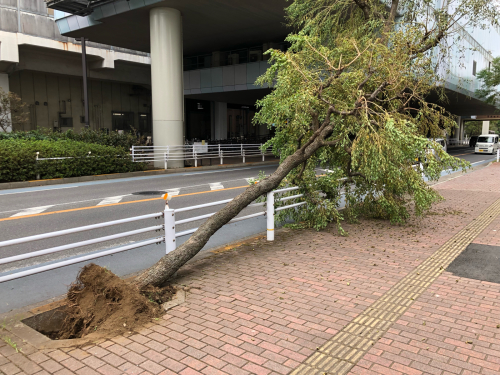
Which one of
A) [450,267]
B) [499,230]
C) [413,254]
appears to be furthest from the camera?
[499,230]

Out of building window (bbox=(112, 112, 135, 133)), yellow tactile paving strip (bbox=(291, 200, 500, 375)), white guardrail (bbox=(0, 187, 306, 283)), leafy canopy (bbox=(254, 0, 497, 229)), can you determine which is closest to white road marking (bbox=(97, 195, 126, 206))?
white guardrail (bbox=(0, 187, 306, 283))

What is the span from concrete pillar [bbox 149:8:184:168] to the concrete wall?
548 inches

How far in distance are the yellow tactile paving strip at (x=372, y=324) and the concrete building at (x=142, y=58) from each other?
1330 centimetres

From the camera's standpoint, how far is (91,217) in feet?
30.2

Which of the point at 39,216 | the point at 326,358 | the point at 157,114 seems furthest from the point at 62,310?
the point at 157,114

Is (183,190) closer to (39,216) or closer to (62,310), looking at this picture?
(39,216)

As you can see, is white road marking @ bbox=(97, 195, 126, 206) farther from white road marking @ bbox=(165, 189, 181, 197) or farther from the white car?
the white car

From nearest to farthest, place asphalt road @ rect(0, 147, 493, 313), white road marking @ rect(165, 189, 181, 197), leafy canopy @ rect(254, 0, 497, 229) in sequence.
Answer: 1. asphalt road @ rect(0, 147, 493, 313)
2. leafy canopy @ rect(254, 0, 497, 229)
3. white road marking @ rect(165, 189, 181, 197)

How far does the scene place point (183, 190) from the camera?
Answer: 13664 millimetres

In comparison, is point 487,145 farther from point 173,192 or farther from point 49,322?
point 49,322

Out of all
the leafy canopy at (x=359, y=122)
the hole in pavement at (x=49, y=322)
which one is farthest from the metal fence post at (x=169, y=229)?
the leafy canopy at (x=359, y=122)

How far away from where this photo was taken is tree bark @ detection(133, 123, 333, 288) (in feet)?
16.1

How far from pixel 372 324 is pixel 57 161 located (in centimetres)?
1533

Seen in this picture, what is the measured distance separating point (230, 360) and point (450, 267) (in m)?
4.00
